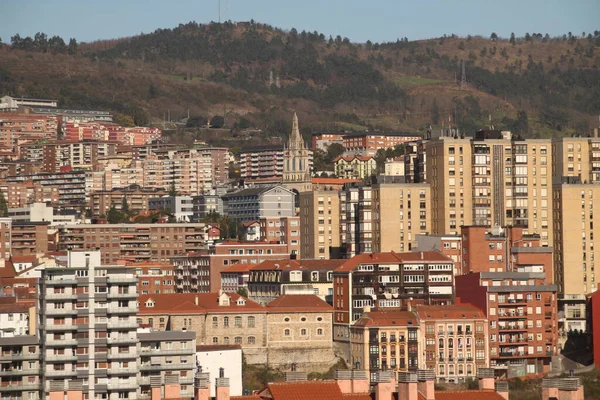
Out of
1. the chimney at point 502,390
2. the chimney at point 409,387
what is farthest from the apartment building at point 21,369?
the chimney at point 409,387

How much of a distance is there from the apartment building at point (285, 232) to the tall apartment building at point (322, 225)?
701cm

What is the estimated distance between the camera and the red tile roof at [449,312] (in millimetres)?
97750

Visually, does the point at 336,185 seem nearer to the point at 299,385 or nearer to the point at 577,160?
the point at 577,160

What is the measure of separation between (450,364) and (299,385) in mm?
55176

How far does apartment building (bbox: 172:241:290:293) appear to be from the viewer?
132 m

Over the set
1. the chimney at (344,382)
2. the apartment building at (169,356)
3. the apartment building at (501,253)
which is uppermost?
the apartment building at (501,253)

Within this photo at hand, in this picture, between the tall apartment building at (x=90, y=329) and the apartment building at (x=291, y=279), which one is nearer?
the tall apartment building at (x=90, y=329)

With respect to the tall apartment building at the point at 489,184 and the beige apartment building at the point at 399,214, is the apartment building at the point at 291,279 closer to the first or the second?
the beige apartment building at the point at 399,214

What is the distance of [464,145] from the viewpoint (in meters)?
122

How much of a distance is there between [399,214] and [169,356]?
43191 millimetres

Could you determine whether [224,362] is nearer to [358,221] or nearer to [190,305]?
[190,305]

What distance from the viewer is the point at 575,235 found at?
119 m

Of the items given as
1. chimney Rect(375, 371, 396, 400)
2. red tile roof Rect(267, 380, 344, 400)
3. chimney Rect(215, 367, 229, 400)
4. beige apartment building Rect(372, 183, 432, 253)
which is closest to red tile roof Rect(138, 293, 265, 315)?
beige apartment building Rect(372, 183, 432, 253)

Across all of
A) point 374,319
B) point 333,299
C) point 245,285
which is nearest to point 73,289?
point 374,319
